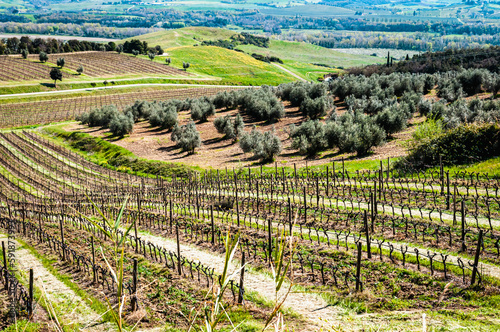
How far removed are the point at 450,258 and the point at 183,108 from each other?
2844 inches

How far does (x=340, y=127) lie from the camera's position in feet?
148

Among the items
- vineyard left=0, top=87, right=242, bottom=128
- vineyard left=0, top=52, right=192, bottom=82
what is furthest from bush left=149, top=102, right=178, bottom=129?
vineyard left=0, top=52, right=192, bottom=82

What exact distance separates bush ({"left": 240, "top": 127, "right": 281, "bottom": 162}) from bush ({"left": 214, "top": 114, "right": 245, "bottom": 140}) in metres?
7.19

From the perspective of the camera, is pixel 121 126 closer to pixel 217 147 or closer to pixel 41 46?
pixel 217 147

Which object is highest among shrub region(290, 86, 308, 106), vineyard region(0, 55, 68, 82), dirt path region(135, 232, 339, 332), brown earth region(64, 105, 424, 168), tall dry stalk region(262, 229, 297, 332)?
vineyard region(0, 55, 68, 82)

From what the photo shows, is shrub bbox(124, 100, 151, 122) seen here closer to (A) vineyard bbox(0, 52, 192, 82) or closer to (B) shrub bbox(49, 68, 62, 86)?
(B) shrub bbox(49, 68, 62, 86)

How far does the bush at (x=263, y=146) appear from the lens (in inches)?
1725

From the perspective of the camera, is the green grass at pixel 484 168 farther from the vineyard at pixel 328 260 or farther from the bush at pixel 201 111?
the bush at pixel 201 111

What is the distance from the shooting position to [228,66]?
517 ft

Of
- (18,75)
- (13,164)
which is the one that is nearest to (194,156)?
(13,164)

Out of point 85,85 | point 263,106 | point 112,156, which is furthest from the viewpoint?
point 85,85

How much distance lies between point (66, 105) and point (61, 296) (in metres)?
84.8

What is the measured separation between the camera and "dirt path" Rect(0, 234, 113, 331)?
42.7 feet

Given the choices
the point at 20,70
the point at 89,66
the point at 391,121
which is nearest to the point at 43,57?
the point at 20,70
